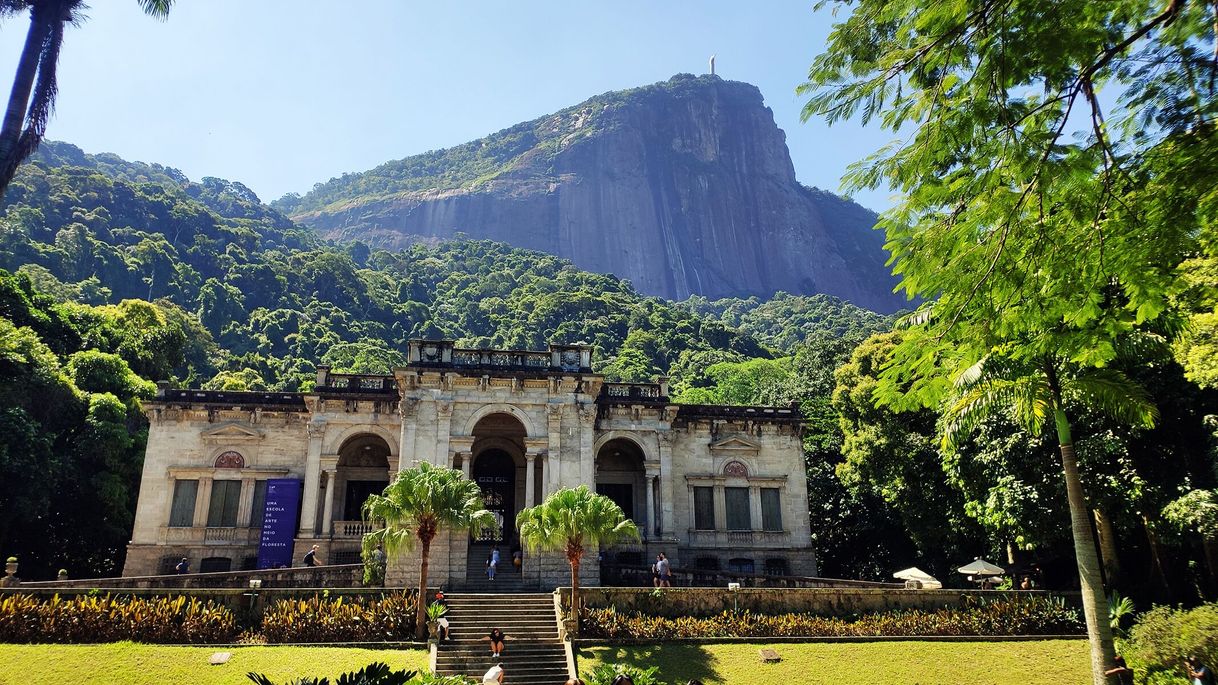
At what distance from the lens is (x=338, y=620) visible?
19172mm

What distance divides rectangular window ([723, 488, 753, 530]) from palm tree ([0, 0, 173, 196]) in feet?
85.4

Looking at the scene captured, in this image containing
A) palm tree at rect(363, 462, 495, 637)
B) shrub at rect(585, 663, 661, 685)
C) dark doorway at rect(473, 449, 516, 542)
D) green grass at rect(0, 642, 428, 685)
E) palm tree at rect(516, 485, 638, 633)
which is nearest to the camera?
shrub at rect(585, 663, 661, 685)

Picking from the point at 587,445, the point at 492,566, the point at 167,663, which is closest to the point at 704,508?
the point at 587,445

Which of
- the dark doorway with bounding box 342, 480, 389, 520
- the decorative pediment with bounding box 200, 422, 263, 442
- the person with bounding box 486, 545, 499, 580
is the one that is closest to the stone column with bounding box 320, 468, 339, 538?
the dark doorway with bounding box 342, 480, 389, 520

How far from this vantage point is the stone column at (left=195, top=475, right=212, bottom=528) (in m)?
29.0

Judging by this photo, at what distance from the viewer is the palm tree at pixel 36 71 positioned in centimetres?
1262

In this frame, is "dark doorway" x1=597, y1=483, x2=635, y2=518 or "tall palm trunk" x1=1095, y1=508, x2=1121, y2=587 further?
"dark doorway" x1=597, y1=483, x2=635, y2=518

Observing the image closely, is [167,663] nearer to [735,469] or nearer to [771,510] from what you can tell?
[735,469]

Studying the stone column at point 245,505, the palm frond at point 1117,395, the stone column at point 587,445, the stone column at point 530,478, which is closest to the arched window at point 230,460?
the stone column at point 245,505

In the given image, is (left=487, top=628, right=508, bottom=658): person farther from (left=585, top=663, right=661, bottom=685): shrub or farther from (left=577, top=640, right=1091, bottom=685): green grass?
(left=585, top=663, right=661, bottom=685): shrub

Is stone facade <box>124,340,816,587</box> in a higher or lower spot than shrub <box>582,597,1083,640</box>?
higher

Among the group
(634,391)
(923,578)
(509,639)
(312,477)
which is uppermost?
(634,391)

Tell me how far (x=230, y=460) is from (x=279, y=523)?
13.7ft

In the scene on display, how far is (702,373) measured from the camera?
6944cm
